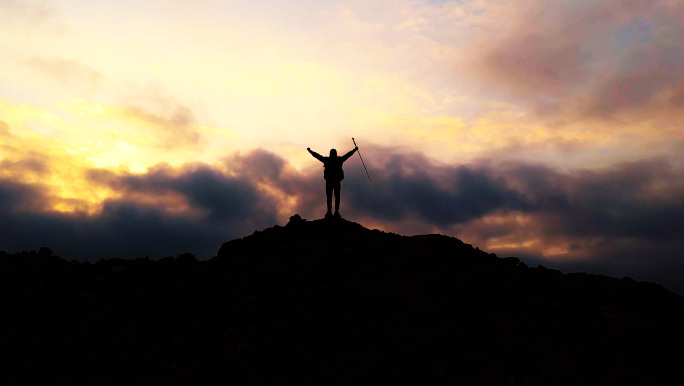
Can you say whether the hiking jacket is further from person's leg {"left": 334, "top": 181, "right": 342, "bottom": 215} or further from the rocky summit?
the rocky summit

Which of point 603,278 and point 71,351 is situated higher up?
point 603,278

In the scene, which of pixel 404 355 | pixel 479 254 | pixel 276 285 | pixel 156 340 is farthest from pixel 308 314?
pixel 479 254

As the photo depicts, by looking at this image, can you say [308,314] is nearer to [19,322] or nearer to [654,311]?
[19,322]

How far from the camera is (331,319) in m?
15.4

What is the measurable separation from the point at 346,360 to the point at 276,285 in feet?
16.3

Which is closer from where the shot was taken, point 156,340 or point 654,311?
point 156,340

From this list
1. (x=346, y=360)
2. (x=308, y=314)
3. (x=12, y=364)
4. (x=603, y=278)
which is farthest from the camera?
(x=603, y=278)

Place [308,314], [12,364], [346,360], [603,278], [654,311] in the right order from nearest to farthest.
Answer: [346,360], [12,364], [308,314], [654,311], [603,278]

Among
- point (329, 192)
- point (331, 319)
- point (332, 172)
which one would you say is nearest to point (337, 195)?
point (329, 192)

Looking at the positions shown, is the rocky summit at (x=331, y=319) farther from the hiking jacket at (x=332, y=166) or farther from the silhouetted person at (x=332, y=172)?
the hiking jacket at (x=332, y=166)

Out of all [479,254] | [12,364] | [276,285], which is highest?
[479,254]

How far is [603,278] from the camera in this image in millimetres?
20266

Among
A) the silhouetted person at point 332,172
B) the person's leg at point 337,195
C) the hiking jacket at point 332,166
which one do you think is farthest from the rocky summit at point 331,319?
the hiking jacket at point 332,166

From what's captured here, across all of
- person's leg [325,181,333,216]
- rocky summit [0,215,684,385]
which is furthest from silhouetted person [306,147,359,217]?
rocky summit [0,215,684,385]
